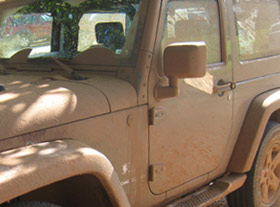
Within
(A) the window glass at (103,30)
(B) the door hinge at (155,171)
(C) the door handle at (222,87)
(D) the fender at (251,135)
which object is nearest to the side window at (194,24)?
(C) the door handle at (222,87)

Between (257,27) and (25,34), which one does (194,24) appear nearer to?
(257,27)

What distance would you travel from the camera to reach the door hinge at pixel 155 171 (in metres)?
2.61

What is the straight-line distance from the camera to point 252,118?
131 inches

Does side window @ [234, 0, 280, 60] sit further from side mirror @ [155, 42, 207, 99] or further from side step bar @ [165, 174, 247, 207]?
side mirror @ [155, 42, 207, 99]

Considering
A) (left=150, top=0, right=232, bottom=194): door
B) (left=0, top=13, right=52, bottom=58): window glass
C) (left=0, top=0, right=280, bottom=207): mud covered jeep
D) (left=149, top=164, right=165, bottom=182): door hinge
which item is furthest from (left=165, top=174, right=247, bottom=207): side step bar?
(left=0, top=13, right=52, bottom=58): window glass

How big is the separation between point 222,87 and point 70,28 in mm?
1086

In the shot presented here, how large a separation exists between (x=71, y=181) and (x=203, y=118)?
1079mm

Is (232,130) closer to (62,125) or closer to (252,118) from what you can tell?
(252,118)

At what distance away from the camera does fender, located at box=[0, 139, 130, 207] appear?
1.66 meters

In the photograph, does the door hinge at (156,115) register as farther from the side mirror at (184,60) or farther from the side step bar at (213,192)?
the side step bar at (213,192)

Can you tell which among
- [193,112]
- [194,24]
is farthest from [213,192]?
[194,24]

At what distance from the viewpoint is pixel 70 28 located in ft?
9.82

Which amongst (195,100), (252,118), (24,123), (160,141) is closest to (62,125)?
(24,123)

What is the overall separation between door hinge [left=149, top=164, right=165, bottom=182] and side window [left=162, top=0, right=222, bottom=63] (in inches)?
27.8
